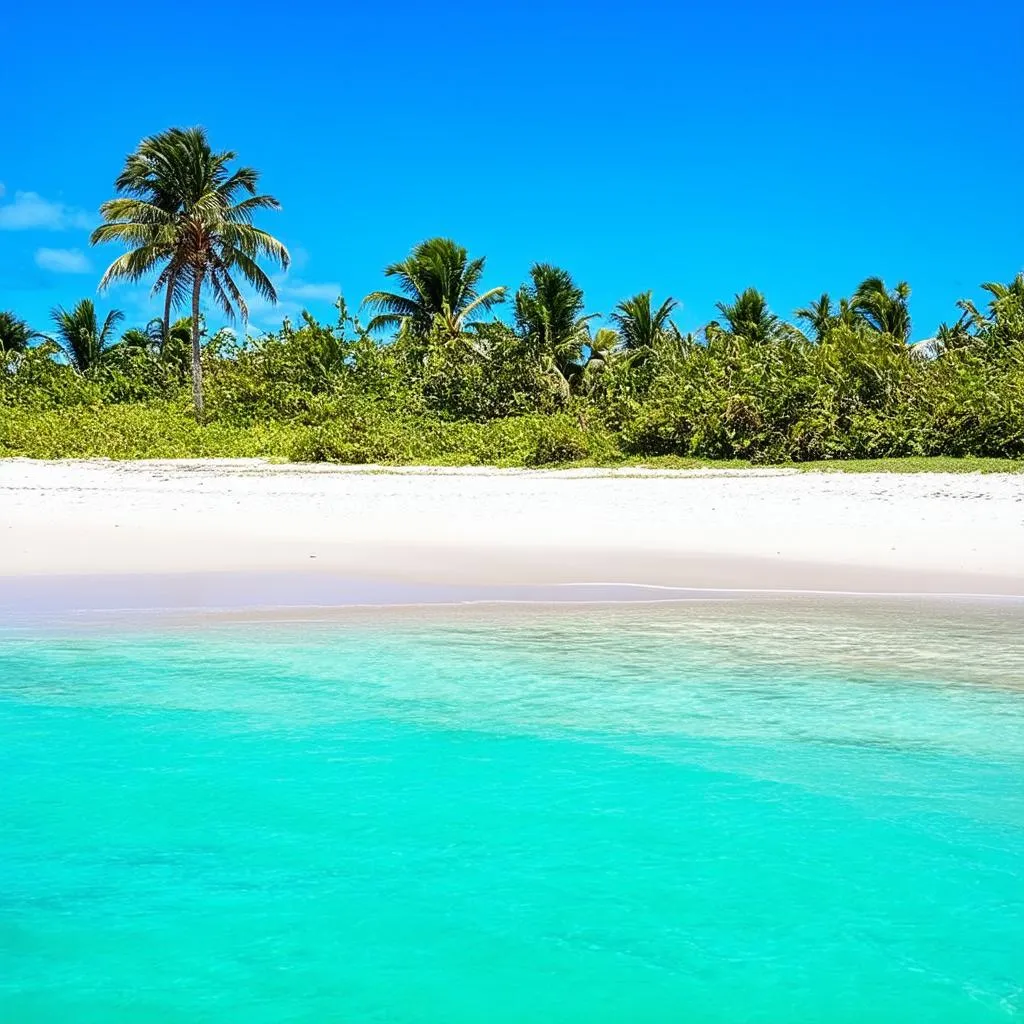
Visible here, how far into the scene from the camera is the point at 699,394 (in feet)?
73.2

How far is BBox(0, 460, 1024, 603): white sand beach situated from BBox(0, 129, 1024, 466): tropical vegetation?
4.24 meters

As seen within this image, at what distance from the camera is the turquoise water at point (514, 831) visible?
9.82 feet

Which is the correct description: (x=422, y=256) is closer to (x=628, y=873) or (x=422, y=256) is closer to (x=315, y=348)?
(x=315, y=348)

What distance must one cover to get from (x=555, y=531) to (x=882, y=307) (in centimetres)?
3021

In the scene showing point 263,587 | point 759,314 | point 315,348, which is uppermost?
point 759,314

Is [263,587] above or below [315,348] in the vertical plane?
below

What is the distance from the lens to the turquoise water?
2.99 m

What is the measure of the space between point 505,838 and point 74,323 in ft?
141

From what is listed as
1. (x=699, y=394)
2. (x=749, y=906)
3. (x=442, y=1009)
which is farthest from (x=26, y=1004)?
(x=699, y=394)

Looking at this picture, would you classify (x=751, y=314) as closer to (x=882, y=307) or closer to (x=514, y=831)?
(x=882, y=307)

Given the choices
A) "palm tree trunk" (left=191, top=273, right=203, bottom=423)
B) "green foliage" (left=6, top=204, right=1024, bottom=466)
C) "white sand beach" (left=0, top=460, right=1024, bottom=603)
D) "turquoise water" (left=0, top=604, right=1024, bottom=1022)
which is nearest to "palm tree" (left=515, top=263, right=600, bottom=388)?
"green foliage" (left=6, top=204, right=1024, bottom=466)

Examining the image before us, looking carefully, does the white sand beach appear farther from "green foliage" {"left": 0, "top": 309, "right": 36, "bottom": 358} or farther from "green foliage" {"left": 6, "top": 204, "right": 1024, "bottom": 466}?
"green foliage" {"left": 0, "top": 309, "right": 36, "bottom": 358}

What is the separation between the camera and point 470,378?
28672 millimetres

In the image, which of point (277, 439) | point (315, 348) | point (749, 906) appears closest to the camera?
point (749, 906)
